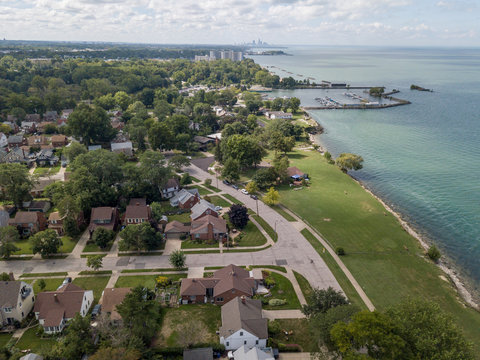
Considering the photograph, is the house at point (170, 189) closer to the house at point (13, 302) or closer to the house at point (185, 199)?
Answer: the house at point (185, 199)

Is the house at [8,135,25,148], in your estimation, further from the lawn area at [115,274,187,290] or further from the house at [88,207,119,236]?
the lawn area at [115,274,187,290]

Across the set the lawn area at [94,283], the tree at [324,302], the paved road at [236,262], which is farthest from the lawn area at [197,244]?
the tree at [324,302]

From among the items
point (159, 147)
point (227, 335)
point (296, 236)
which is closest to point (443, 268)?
point (296, 236)

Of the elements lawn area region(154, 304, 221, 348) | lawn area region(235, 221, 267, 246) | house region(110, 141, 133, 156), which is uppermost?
house region(110, 141, 133, 156)

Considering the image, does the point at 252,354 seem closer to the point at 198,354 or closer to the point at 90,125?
the point at 198,354

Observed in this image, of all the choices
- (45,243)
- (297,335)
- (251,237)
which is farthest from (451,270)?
(45,243)

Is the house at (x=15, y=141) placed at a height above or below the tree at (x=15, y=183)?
below

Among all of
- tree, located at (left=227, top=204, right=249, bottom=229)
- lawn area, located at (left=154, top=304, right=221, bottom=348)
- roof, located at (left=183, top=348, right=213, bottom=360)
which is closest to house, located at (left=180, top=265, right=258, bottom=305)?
lawn area, located at (left=154, top=304, right=221, bottom=348)
